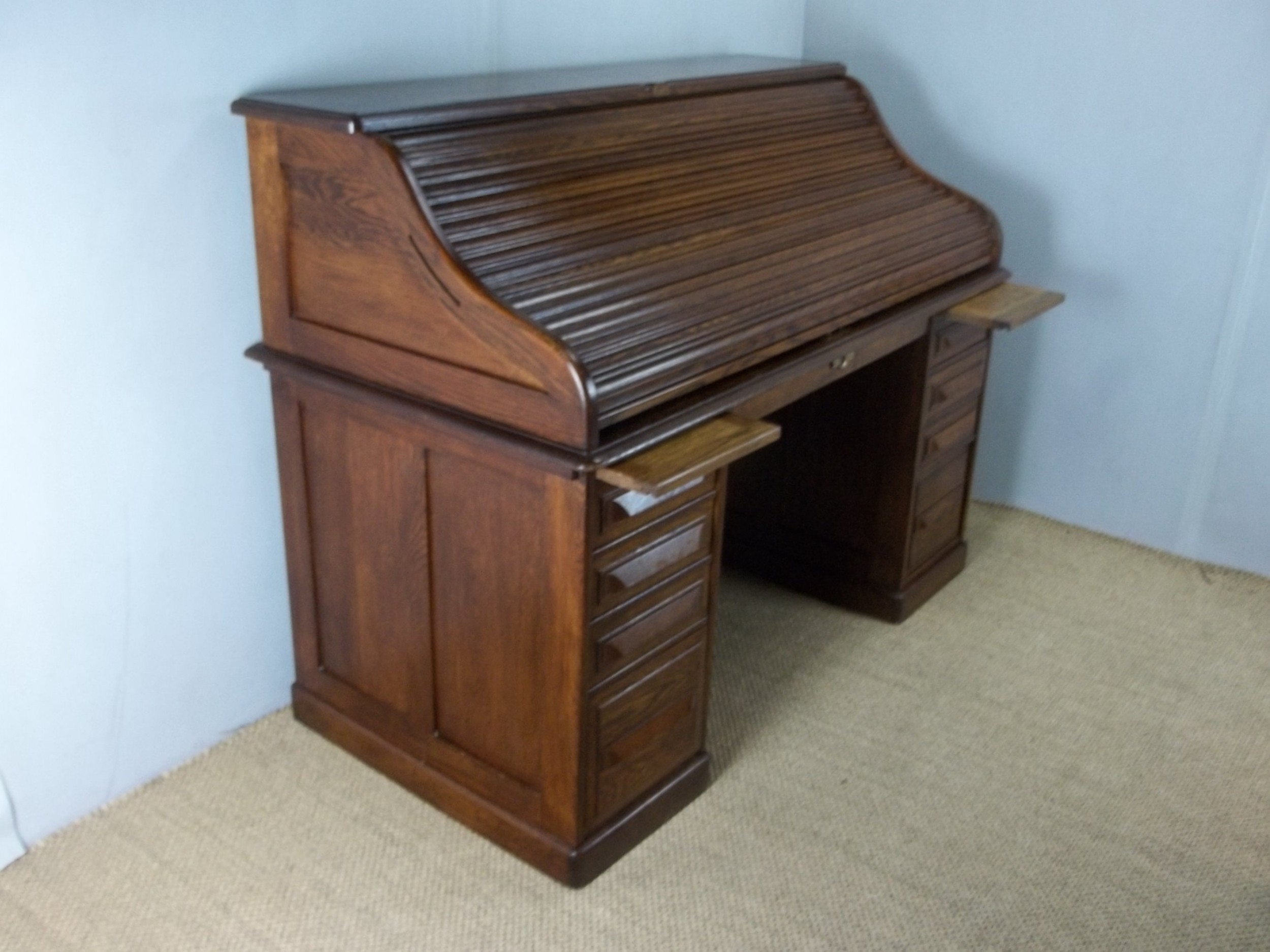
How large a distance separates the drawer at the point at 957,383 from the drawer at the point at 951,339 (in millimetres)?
23

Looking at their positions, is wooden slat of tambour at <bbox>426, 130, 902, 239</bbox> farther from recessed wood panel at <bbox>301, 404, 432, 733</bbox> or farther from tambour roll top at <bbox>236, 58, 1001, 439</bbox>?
recessed wood panel at <bbox>301, 404, 432, 733</bbox>

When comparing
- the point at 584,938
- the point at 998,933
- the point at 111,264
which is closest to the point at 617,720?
the point at 584,938

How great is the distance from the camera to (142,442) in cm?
192

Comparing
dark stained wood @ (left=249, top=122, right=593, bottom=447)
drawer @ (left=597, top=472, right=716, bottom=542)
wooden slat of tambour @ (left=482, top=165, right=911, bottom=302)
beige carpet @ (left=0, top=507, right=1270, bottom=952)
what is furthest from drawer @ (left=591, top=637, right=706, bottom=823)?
wooden slat of tambour @ (left=482, top=165, right=911, bottom=302)

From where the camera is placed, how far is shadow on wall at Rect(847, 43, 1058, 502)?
9.70ft

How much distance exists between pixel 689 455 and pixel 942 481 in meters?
1.21

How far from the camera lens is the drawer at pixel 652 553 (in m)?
1.74

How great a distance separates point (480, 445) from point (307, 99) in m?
0.59

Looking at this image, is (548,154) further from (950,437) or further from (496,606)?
(950,437)

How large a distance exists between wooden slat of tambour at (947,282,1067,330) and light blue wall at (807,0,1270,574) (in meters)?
0.47

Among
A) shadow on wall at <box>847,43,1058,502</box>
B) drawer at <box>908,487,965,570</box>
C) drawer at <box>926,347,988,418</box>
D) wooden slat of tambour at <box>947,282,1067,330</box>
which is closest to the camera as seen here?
wooden slat of tambour at <box>947,282,1067,330</box>

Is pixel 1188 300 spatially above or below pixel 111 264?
below

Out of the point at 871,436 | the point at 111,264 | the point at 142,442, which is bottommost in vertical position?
the point at 871,436

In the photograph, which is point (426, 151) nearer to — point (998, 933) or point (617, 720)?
point (617, 720)
